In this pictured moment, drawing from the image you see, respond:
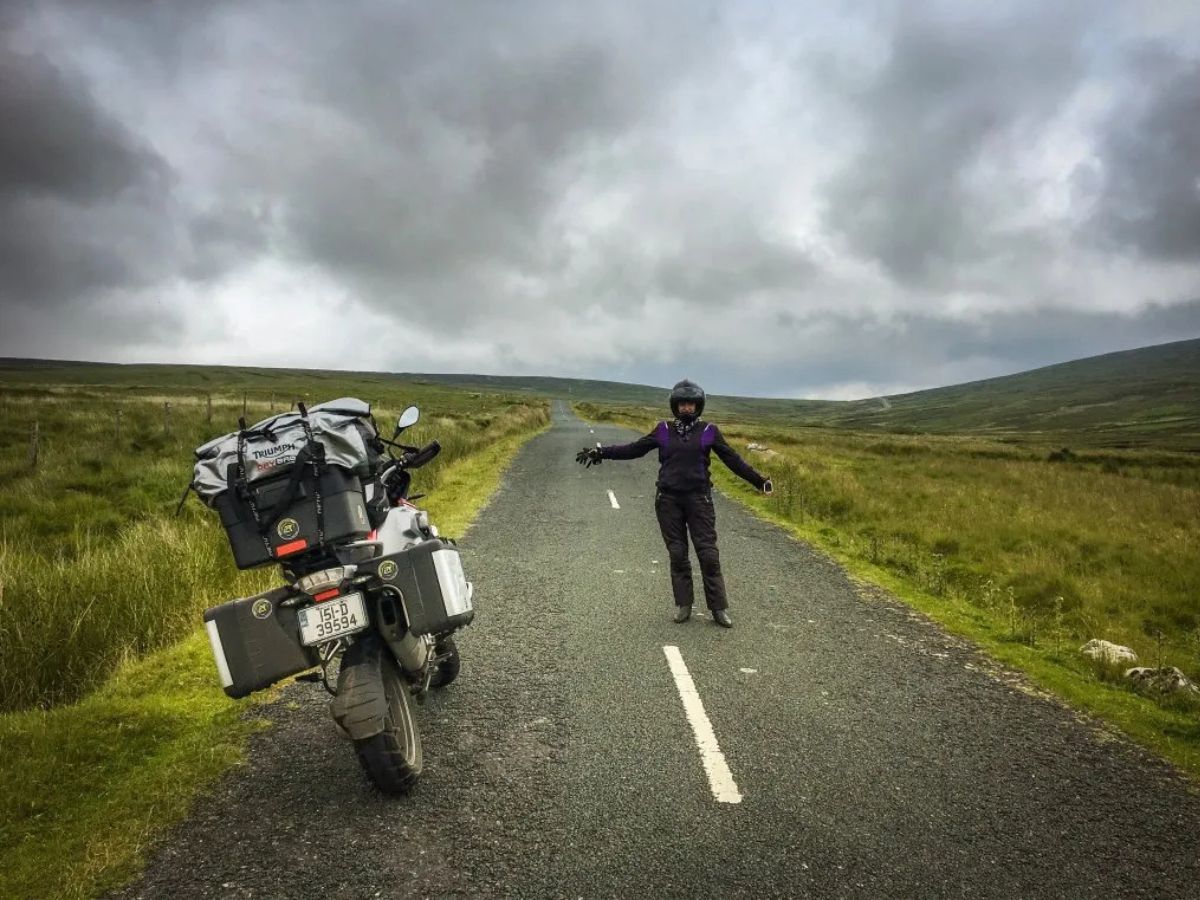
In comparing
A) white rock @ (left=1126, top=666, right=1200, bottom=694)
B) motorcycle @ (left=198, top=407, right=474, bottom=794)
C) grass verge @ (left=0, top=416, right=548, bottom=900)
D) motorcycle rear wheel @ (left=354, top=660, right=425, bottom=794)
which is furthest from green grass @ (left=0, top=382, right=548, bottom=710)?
white rock @ (left=1126, top=666, right=1200, bottom=694)

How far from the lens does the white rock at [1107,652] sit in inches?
246

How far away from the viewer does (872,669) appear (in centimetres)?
567

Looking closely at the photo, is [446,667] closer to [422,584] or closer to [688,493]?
[422,584]

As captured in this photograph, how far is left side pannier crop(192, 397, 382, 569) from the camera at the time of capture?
335cm

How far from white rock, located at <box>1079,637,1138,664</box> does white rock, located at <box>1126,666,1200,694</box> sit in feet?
1.37

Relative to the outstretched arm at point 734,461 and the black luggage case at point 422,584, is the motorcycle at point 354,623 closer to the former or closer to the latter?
the black luggage case at point 422,584

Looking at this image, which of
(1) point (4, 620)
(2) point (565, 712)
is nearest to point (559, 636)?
(2) point (565, 712)

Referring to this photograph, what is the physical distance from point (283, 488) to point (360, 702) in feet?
3.67

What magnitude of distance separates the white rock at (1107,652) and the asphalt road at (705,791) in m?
1.20

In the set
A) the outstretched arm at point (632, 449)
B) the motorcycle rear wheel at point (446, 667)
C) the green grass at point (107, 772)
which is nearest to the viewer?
the green grass at point (107, 772)

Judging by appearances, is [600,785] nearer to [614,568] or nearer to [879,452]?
[614,568]

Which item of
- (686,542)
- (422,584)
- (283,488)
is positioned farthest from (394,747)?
(686,542)

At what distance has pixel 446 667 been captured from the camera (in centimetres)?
493

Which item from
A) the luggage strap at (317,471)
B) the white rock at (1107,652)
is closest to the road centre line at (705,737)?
the luggage strap at (317,471)
